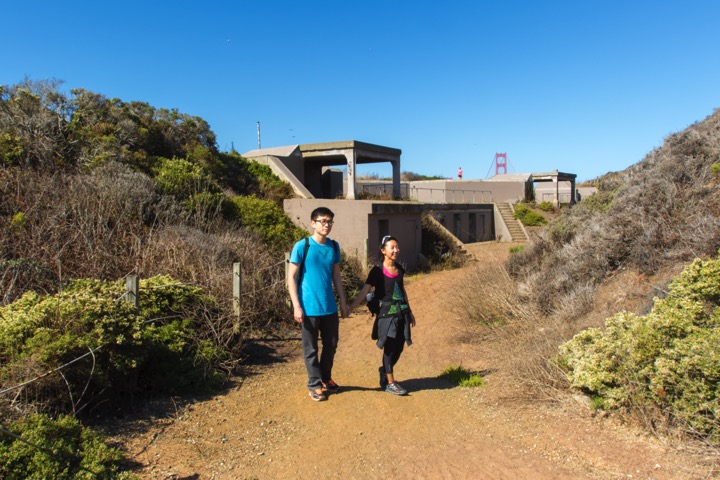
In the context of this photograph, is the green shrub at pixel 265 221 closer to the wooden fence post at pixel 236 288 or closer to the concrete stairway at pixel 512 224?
the wooden fence post at pixel 236 288

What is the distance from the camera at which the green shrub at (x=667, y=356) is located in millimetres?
3965

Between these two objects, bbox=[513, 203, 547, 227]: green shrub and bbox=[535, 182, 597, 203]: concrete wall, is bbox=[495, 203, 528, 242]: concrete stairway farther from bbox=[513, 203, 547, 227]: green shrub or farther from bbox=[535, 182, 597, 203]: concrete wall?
bbox=[535, 182, 597, 203]: concrete wall

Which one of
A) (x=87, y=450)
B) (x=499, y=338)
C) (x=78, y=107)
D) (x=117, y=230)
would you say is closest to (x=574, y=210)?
(x=499, y=338)

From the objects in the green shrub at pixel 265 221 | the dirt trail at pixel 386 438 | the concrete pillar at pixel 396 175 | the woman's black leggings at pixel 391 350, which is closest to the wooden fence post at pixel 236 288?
the dirt trail at pixel 386 438

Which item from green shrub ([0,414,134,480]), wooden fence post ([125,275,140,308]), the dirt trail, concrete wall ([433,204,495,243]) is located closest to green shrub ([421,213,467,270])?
concrete wall ([433,204,495,243])

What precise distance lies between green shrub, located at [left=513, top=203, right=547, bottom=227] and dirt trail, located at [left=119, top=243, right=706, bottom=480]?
24420 mm

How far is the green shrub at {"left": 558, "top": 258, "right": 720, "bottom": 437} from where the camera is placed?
396 centimetres

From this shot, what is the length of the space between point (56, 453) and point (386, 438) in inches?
92.5

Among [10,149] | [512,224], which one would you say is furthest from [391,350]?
[512,224]

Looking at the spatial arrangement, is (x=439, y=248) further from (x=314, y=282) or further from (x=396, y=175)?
(x=314, y=282)

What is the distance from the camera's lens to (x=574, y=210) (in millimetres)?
10984

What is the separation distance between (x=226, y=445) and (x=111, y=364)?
1321 mm

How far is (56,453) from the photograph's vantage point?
3264mm

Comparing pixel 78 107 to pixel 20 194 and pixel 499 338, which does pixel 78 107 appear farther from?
pixel 499 338
